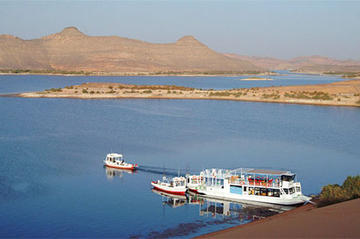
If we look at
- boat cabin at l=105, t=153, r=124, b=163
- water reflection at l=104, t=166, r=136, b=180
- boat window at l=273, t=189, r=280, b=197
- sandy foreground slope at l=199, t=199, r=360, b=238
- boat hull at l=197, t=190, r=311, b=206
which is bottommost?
boat hull at l=197, t=190, r=311, b=206

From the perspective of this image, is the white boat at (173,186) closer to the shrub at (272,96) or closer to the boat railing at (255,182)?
the boat railing at (255,182)

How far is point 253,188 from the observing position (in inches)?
1031

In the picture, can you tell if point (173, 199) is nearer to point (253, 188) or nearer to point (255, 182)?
point (253, 188)

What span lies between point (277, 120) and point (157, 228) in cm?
3760

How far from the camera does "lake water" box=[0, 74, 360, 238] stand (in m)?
22.1

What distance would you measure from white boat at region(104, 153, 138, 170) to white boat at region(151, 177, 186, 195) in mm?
4155

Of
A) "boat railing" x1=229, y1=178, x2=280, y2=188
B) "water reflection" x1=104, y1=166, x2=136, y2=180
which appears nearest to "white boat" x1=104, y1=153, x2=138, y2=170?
"water reflection" x1=104, y1=166, x2=136, y2=180

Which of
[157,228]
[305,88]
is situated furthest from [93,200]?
[305,88]

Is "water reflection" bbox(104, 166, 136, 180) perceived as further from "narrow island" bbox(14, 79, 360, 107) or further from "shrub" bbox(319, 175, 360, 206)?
"narrow island" bbox(14, 79, 360, 107)

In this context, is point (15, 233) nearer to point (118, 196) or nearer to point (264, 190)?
point (118, 196)

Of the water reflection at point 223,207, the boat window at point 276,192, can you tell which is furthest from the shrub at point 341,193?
the boat window at point 276,192

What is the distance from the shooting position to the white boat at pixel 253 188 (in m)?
25.4

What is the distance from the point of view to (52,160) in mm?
33344

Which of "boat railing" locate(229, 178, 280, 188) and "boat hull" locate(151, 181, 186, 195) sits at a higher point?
"boat railing" locate(229, 178, 280, 188)
